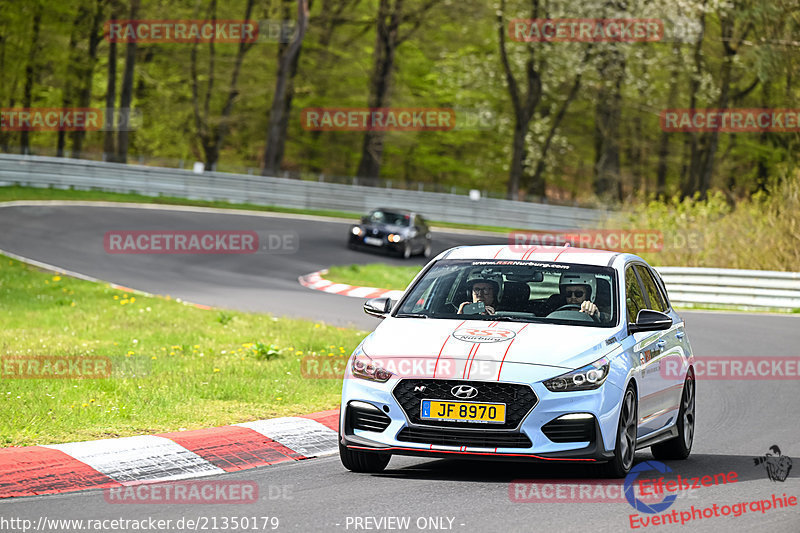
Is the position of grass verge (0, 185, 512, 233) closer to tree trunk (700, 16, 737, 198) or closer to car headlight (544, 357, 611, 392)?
tree trunk (700, 16, 737, 198)

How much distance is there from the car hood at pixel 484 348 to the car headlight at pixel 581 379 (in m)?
0.04

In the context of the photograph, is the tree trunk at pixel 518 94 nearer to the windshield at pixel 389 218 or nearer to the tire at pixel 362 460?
the windshield at pixel 389 218

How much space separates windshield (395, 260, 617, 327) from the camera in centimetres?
873

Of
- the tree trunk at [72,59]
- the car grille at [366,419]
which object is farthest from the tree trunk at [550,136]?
the car grille at [366,419]

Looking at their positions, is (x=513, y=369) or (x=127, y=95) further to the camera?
(x=127, y=95)

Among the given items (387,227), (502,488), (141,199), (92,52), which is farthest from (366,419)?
(92,52)

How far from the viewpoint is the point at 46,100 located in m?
71.2

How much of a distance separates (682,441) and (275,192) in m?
39.1

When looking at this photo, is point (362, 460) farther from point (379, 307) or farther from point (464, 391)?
point (379, 307)

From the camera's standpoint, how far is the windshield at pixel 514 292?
8734 mm

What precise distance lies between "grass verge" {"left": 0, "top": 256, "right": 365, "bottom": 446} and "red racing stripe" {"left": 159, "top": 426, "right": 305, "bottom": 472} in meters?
0.41

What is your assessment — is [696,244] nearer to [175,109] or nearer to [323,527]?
[323,527]

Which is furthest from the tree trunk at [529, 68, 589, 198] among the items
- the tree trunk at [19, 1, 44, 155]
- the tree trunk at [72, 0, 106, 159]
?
the tree trunk at [19, 1, 44, 155]

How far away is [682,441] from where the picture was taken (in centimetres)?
940
